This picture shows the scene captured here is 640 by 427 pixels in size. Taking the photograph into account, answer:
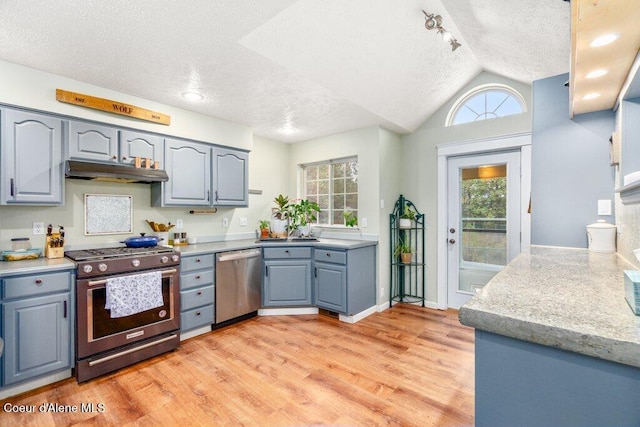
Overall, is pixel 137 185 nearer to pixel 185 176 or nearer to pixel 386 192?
A: pixel 185 176

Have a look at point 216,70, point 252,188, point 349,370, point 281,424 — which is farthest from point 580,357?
point 252,188

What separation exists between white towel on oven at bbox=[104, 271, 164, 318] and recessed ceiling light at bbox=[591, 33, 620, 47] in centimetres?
314

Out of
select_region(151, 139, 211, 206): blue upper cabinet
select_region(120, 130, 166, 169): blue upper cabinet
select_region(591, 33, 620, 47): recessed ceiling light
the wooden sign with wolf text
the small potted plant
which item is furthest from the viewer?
the small potted plant

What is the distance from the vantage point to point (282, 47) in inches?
91.4

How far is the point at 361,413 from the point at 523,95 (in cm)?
350

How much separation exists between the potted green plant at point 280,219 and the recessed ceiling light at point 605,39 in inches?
131

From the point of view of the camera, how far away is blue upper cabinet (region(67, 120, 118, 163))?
98.8 inches

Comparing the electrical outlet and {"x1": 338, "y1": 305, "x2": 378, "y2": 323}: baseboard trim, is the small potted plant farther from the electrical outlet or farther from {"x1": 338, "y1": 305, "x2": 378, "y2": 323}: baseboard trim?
the electrical outlet

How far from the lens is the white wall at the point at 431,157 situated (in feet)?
11.8

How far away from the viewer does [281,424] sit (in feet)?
5.93

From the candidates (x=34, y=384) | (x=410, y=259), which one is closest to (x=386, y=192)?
(x=410, y=259)

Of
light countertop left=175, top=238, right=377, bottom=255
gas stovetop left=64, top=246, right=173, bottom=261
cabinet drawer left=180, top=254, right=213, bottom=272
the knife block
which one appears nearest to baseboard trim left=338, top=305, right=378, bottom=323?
light countertop left=175, top=238, right=377, bottom=255

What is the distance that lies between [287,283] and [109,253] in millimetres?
1819

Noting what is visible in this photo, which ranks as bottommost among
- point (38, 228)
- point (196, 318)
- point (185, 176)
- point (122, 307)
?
point (196, 318)
